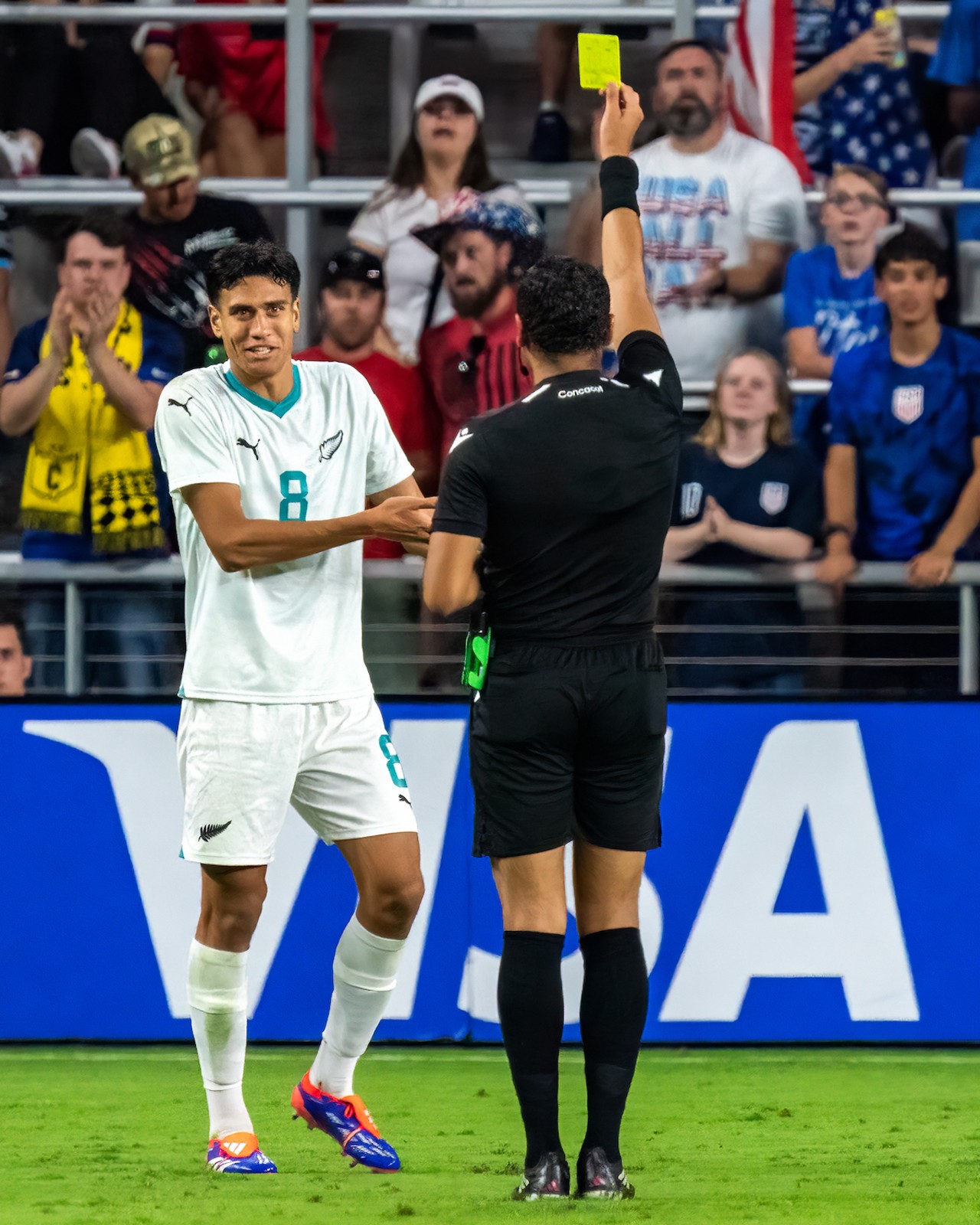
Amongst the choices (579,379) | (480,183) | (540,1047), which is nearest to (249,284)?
(579,379)

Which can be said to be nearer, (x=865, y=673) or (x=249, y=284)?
(x=249, y=284)

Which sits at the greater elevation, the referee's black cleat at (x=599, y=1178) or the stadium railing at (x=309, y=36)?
the stadium railing at (x=309, y=36)

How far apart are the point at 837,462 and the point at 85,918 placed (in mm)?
2638

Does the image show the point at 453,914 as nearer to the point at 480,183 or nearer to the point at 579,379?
the point at 579,379

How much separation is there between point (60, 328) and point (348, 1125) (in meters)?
2.99

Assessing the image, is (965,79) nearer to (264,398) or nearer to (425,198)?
(425,198)

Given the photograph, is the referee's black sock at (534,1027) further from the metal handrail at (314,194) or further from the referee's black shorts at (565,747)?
the metal handrail at (314,194)

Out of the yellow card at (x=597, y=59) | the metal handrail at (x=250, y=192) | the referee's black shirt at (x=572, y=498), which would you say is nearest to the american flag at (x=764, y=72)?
the metal handrail at (x=250, y=192)

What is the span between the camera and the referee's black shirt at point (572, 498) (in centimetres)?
279

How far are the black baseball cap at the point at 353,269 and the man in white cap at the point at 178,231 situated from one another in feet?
0.79

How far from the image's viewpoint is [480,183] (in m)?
5.43

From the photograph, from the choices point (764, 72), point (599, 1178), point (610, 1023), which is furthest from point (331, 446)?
point (764, 72)

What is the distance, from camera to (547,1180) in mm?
2783

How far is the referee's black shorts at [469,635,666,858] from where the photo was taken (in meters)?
2.84
